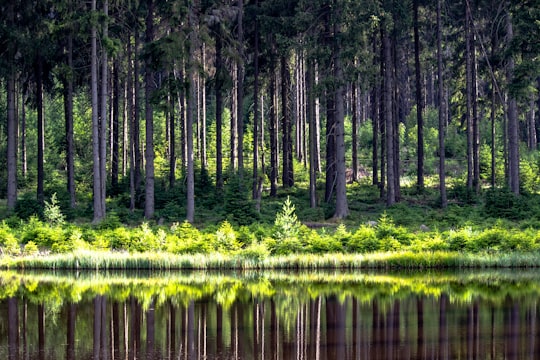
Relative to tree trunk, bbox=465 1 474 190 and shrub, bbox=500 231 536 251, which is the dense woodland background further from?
shrub, bbox=500 231 536 251

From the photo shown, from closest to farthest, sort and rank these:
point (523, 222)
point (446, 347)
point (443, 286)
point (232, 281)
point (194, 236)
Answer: point (446, 347)
point (443, 286)
point (232, 281)
point (194, 236)
point (523, 222)

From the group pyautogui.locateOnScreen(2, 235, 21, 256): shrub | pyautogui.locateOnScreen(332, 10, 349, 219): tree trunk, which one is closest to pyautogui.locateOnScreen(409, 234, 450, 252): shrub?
pyautogui.locateOnScreen(332, 10, 349, 219): tree trunk

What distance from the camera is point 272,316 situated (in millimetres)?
17844

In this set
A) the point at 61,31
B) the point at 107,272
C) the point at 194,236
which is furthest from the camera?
the point at 61,31

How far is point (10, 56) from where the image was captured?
3753 cm

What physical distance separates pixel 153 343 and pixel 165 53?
21243mm

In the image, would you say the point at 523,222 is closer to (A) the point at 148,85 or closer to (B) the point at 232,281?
(B) the point at 232,281

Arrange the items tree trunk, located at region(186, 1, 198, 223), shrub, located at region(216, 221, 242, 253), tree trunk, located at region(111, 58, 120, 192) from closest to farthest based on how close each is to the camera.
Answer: shrub, located at region(216, 221, 242, 253), tree trunk, located at region(186, 1, 198, 223), tree trunk, located at region(111, 58, 120, 192)

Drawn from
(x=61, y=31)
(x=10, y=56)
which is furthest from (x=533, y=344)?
(x=10, y=56)

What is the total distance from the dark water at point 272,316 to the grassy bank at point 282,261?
1445 millimetres

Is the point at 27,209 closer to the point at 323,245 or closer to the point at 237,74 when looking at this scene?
the point at 237,74

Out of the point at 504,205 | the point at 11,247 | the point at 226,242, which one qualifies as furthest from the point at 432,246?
the point at 11,247

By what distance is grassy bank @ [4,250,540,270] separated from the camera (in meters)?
26.2

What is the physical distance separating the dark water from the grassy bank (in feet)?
4.74
